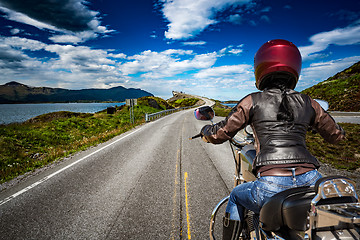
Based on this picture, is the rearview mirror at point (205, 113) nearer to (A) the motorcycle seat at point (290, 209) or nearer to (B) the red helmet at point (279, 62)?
(B) the red helmet at point (279, 62)

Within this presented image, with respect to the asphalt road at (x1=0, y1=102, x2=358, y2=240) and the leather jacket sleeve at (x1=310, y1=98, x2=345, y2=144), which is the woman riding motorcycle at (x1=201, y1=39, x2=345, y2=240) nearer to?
the leather jacket sleeve at (x1=310, y1=98, x2=345, y2=144)

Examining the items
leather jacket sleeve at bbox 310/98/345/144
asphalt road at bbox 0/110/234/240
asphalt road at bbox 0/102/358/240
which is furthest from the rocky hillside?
leather jacket sleeve at bbox 310/98/345/144

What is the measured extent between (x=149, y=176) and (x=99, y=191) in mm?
1398

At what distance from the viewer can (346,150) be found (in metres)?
6.73

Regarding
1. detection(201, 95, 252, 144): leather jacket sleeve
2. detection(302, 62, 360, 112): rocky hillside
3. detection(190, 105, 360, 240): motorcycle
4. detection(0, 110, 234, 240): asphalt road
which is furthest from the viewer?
detection(302, 62, 360, 112): rocky hillside

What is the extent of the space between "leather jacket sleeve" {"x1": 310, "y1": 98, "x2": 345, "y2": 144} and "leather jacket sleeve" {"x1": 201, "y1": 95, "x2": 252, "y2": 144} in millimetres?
651

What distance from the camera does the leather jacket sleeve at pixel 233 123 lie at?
5.45ft

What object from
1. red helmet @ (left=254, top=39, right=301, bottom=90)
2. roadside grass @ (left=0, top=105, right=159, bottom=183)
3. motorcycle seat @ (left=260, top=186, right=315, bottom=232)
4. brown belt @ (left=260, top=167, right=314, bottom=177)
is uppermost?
red helmet @ (left=254, top=39, right=301, bottom=90)

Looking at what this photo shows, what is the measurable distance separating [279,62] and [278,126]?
0.71 meters

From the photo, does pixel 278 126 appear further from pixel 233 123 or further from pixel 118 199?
pixel 118 199

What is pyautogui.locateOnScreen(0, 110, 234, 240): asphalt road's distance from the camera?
2.99 m

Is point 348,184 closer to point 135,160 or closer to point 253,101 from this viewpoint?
point 253,101

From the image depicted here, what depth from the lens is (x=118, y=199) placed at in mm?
3941

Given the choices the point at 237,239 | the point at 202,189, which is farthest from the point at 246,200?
the point at 202,189
